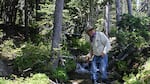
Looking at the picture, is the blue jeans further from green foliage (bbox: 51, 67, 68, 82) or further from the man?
green foliage (bbox: 51, 67, 68, 82)

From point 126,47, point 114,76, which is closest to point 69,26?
point 126,47

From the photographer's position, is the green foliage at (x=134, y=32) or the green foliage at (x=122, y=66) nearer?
the green foliage at (x=122, y=66)

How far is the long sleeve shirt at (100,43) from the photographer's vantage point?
384 inches

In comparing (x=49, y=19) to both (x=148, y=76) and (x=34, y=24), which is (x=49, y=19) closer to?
(x=34, y=24)

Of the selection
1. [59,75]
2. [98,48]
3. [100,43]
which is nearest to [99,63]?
[98,48]

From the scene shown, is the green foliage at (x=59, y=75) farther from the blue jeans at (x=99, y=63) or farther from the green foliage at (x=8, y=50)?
the green foliage at (x=8, y=50)

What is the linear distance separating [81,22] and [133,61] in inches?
564

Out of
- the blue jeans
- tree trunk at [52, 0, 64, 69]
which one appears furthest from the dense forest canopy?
the blue jeans

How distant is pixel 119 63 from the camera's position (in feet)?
42.7

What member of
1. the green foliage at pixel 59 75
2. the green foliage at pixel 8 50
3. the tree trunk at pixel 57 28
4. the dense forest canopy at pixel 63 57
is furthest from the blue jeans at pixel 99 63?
the green foliage at pixel 8 50

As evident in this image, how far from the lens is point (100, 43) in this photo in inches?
387

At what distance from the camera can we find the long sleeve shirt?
9766mm

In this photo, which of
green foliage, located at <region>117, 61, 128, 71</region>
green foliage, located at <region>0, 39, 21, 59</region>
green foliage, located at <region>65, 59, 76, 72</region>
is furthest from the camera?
green foliage, located at <region>0, 39, 21, 59</region>

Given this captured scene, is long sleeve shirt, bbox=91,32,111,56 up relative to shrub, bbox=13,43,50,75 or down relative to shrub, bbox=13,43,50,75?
up
